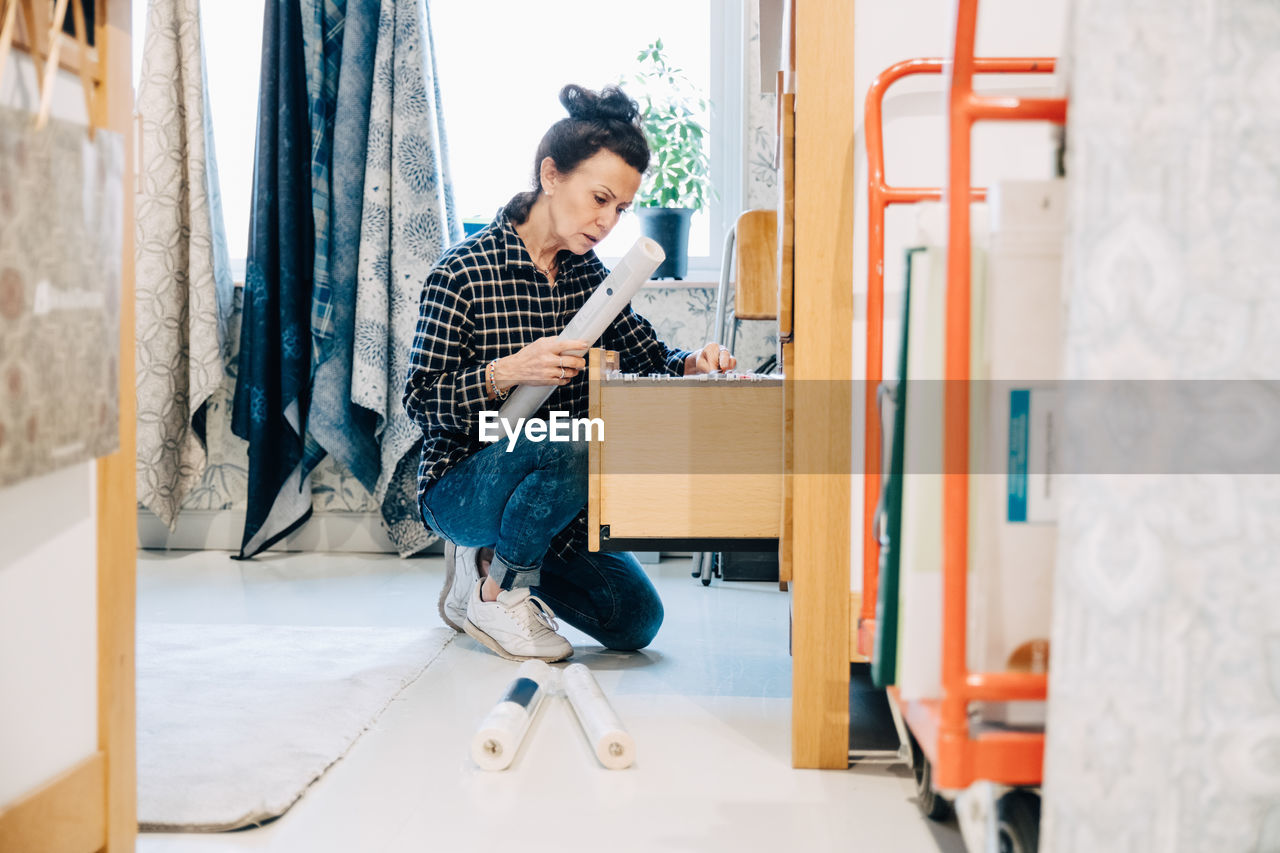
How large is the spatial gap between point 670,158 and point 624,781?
1.72 metres

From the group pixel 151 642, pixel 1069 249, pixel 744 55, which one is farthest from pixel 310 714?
pixel 744 55

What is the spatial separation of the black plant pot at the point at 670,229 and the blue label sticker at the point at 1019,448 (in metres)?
1.87

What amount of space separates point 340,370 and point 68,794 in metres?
1.70

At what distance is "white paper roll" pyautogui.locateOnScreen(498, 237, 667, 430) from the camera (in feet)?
5.02

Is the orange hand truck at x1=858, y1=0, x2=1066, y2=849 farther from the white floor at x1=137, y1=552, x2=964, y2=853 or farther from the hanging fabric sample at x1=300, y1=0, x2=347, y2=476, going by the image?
the hanging fabric sample at x1=300, y1=0, x2=347, y2=476

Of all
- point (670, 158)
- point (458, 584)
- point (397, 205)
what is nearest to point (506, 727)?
point (458, 584)

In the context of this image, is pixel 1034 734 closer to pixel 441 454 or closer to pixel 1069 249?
pixel 1069 249

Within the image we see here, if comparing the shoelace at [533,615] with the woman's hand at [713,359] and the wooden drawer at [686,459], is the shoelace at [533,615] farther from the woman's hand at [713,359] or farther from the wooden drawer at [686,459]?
the woman's hand at [713,359]

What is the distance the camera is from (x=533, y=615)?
5.60ft

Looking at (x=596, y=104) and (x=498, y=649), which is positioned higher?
(x=596, y=104)

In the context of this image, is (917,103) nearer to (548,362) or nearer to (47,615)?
(548,362)

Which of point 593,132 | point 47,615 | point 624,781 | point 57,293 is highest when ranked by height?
point 593,132

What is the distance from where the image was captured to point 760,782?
3.90 feet

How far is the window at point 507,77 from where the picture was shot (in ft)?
8.90
